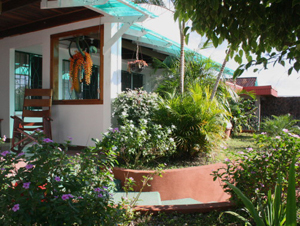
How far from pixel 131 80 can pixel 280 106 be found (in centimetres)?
821

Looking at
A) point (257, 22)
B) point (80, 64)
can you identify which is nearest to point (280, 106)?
point (80, 64)

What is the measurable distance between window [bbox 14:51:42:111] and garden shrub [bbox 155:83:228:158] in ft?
14.5

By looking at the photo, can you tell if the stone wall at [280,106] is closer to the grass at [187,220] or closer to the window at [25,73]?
the window at [25,73]

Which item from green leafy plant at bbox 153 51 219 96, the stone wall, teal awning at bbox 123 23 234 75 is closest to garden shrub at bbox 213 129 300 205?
teal awning at bbox 123 23 234 75

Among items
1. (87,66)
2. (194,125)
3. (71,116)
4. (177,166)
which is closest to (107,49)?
(87,66)

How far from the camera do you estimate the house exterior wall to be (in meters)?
5.59

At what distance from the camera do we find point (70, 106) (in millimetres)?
6105

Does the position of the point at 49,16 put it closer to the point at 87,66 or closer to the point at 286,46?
the point at 87,66

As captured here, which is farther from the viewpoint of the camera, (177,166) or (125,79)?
(125,79)

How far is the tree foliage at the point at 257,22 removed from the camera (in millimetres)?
1981

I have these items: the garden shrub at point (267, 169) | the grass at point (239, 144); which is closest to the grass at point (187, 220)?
the garden shrub at point (267, 169)

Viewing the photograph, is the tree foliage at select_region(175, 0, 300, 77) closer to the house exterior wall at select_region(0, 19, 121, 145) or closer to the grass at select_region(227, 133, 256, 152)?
the house exterior wall at select_region(0, 19, 121, 145)

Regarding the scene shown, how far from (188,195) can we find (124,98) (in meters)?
2.26

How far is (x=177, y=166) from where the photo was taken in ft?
14.8
